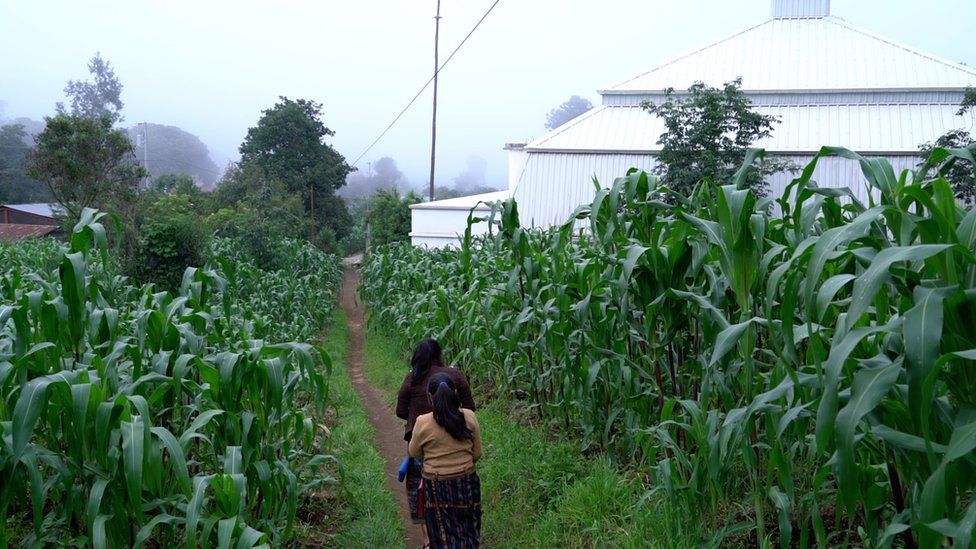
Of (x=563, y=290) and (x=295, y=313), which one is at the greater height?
(x=563, y=290)

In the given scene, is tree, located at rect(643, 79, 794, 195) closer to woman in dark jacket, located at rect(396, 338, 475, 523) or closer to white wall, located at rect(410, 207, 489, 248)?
white wall, located at rect(410, 207, 489, 248)

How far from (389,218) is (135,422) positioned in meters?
33.5

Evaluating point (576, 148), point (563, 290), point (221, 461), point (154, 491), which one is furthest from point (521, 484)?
point (576, 148)

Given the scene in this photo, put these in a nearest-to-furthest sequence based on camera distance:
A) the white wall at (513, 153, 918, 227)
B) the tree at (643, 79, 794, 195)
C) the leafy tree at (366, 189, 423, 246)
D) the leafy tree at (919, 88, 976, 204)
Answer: the leafy tree at (919, 88, 976, 204) → the tree at (643, 79, 794, 195) → the white wall at (513, 153, 918, 227) → the leafy tree at (366, 189, 423, 246)

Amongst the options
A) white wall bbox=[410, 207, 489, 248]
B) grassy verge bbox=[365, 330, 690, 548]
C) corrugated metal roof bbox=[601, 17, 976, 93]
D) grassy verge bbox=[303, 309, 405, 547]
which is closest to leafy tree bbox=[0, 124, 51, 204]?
white wall bbox=[410, 207, 489, 248]

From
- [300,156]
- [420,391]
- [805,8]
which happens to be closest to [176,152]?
Result: [300,156]

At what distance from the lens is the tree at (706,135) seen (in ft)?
69.8

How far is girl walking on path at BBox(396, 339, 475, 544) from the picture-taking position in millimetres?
5391

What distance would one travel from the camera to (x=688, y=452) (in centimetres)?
482

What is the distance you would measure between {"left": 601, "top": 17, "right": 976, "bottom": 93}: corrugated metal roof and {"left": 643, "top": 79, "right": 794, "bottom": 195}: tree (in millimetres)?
6314

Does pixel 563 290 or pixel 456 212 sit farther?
pixel 456 212

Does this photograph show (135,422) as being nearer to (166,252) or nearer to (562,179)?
(166,252)

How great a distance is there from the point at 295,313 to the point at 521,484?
29.4 feet

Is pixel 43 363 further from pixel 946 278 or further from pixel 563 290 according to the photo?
pixel 946 278
